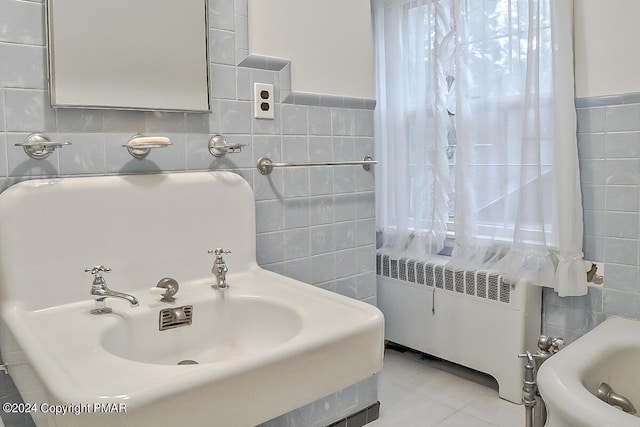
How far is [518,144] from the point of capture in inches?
84.3

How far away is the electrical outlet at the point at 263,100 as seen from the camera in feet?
5.40

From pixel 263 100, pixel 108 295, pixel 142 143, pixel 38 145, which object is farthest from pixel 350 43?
pixel 108 295

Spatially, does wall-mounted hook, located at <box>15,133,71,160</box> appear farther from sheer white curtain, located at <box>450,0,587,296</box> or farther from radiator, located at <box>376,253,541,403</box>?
radiator, located at <box>376,253,541,403</box>

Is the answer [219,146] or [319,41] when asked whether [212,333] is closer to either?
[219,146]

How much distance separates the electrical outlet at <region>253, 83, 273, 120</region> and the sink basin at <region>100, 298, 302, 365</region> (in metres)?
0.63

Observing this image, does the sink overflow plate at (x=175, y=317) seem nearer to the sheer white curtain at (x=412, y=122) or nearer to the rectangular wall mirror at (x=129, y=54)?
the rectangular wall mirror at (x=129, y=54)

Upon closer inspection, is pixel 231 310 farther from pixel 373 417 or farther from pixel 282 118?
pixel 373 417

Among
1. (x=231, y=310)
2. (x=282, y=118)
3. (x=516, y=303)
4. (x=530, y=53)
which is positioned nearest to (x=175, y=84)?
(x=282, y=118)

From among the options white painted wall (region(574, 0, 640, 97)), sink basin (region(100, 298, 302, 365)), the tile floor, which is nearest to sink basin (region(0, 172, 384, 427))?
sink basin (region(100, 298, 302, 365))

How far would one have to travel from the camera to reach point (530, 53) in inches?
79.0

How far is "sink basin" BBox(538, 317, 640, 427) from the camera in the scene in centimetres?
117

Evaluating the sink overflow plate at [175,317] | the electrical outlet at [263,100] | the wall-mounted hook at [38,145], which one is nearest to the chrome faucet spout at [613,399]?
the sink overflow plate at [175,317]

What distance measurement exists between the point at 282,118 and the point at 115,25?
58 centimetres

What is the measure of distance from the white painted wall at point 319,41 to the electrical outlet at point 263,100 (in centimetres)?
10
